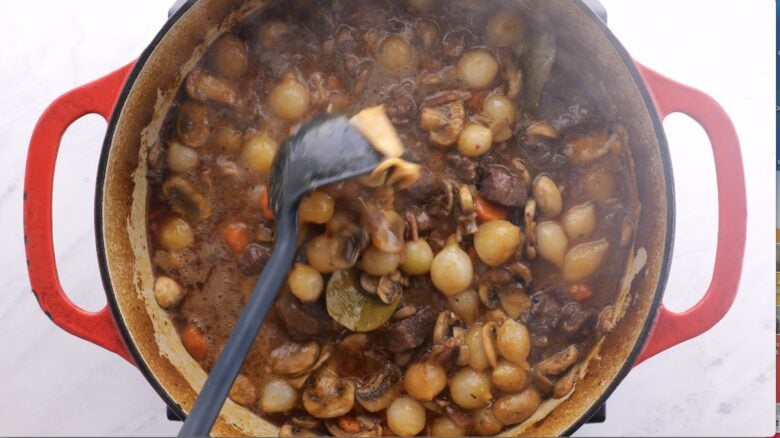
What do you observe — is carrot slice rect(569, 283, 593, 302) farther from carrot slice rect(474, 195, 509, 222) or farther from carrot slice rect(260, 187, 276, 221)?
carrot slice rect(260, 187, 276, 221)

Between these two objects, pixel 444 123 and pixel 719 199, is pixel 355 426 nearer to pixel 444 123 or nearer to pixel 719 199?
Result: pixel 444 123

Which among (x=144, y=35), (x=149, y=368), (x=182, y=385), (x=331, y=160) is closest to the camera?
(x=331, y=160)

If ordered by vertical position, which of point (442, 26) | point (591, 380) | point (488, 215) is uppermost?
point (442, 26)

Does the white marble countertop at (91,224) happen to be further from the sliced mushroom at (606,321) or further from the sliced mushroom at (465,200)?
the sliced mushroom at (465,200)

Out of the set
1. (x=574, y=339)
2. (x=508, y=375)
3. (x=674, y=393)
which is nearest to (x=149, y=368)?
(x=508, y=375)

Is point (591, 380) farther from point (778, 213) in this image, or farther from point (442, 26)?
point (442, 26)

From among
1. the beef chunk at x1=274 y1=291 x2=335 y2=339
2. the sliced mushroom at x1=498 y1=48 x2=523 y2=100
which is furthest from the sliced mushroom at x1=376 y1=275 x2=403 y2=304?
the sliced mushroom at x1=498 y1=48 x2=523 y2=100

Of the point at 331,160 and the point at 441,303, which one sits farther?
the point at 441,303

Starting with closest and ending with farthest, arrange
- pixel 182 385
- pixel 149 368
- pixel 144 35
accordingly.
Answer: pixel 149 368
pixel 182 385
pixel 144 35

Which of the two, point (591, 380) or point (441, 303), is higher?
point (441, 303)
